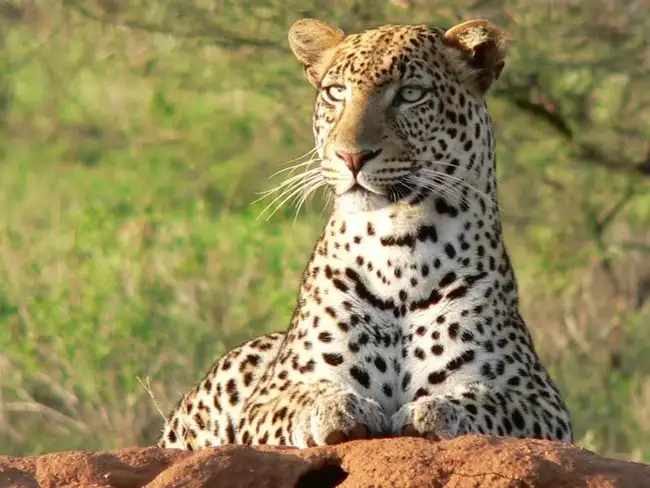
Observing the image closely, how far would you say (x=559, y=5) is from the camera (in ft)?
48.8

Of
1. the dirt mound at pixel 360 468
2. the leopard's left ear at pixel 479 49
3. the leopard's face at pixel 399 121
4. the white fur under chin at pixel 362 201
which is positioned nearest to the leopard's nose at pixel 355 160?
the leopard's face at pixel 399 121

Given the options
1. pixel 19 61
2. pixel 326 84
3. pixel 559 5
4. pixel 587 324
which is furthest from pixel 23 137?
pixel 326 84

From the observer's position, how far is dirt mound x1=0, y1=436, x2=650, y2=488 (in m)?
5.80

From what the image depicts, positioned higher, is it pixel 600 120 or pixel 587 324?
pixel 600 120

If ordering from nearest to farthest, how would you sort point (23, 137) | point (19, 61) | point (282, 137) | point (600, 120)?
point (600, 120) < point (282, 137) < point (19, 61) < point (23, 137)

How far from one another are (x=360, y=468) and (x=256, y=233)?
13028 millimetres

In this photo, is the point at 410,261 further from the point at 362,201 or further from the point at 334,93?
the point at 334,93

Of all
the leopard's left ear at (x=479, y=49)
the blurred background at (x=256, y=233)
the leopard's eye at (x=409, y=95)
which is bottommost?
the blurred background at (x=256, y=233)

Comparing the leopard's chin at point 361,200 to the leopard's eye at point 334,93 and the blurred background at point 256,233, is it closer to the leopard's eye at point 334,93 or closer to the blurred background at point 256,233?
the leopard's eye at point 334,93

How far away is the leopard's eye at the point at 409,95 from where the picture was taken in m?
8.17

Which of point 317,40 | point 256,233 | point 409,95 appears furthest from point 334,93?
point 256,233

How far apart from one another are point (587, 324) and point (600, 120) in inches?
102

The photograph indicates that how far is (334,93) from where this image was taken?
8.32 m

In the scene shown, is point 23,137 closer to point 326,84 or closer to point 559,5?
point 559,5
